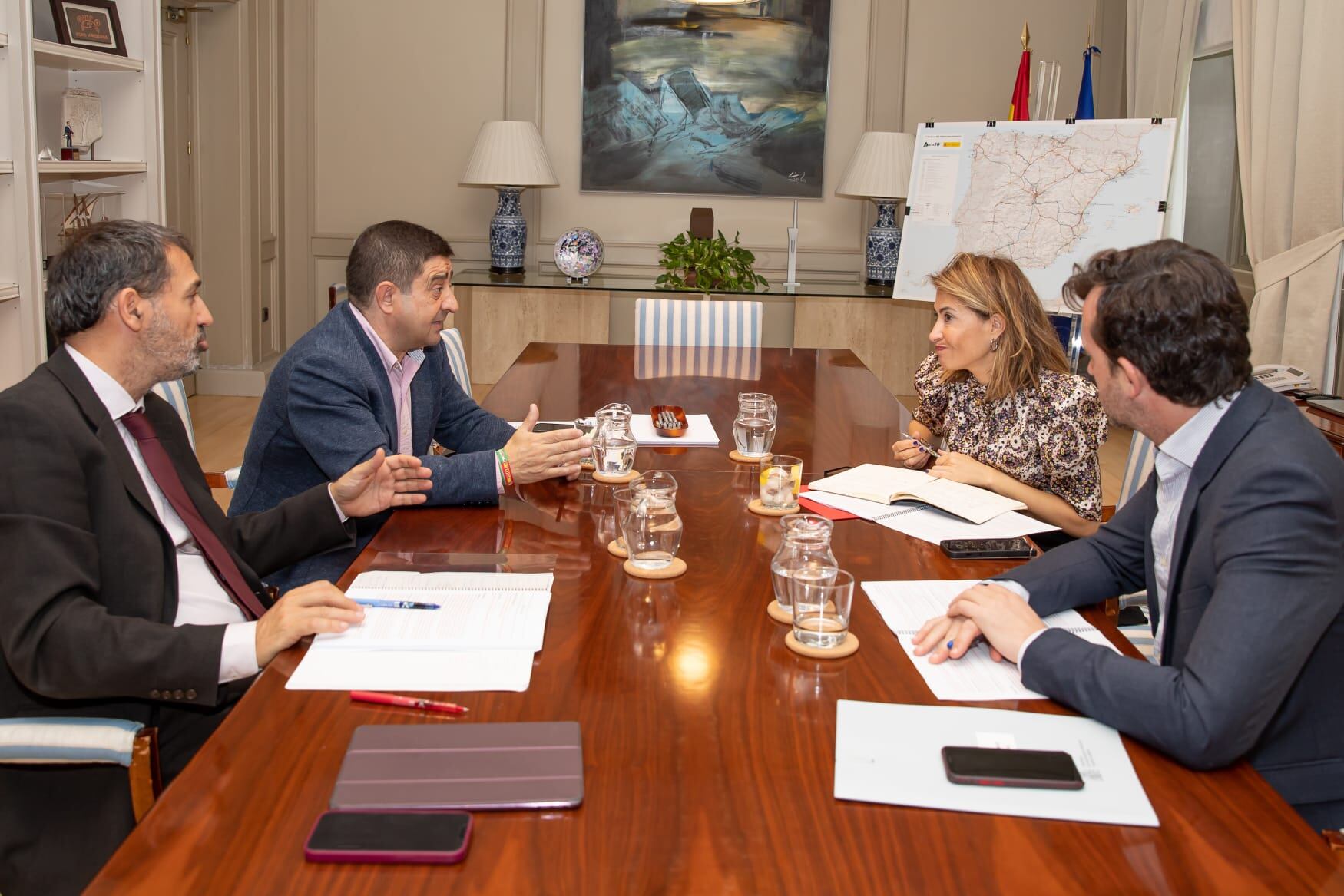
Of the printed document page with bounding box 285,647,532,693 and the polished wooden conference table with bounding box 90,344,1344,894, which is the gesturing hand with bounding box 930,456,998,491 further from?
the printed document page with bounding box 285,647,532,693

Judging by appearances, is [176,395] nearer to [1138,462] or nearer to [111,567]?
[111,567]

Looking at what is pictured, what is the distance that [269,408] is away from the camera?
→ 2.43 meters

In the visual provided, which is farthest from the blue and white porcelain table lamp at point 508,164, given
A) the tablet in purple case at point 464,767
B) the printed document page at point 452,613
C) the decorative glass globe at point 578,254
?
the tablet in purple case at point 464,767

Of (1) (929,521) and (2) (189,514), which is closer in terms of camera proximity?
(2) (189,514)

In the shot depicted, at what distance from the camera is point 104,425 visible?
1704 millimetres

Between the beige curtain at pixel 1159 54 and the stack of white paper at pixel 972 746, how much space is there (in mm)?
4936

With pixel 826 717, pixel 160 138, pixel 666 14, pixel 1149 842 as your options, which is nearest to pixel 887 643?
pixel 826 717

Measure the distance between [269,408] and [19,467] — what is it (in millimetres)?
885

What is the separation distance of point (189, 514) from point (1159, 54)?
18.0 ft

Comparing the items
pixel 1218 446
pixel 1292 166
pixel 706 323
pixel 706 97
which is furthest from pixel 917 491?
pixel 706 97

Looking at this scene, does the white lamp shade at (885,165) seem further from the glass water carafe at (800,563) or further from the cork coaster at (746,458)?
the glass water carafe at (800,563)

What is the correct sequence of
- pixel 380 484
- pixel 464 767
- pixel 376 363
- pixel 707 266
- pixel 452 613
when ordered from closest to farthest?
1. pixel 464 767
2. pixel 452 613
3. pixel 380 484
4. pixel 376 363
5. pixel 707 266

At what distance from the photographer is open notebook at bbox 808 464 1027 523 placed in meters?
2.17

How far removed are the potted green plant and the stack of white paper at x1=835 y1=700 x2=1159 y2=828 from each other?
4868mm
